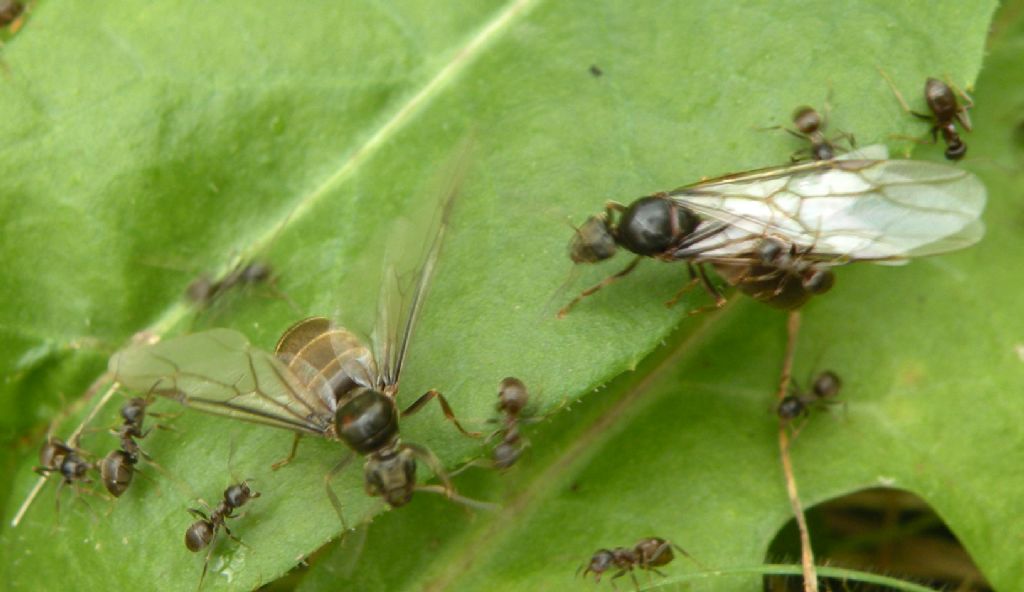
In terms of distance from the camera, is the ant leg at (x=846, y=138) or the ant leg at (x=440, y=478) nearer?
the ant leg at (x=440, y=478)

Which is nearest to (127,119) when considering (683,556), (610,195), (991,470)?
(610,195)

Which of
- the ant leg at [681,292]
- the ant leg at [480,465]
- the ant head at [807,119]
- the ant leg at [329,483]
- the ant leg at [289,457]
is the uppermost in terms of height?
the ant leg at [289,457]

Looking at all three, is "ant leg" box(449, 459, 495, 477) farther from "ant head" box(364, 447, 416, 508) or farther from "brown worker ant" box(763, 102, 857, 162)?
"brown worker ant" box(763, 102, 857, 162)

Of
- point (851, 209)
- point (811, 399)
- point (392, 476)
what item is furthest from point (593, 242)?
point (811, 399)

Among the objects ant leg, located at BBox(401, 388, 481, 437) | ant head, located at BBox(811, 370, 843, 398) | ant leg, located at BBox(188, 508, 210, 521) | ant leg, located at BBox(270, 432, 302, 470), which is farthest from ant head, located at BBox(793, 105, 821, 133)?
ant leg, located at BBox(188, 508, 210, 521)

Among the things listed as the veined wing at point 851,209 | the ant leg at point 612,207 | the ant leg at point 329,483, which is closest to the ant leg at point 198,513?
the ant leg at point 329,483

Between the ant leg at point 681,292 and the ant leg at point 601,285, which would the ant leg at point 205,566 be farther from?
the ant leg at point 681,292
